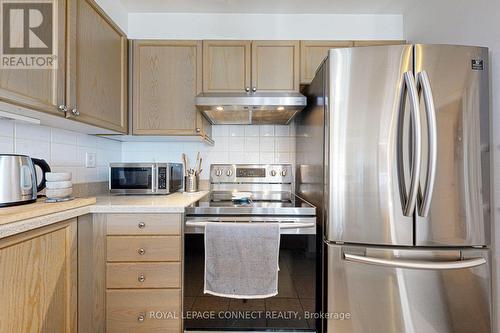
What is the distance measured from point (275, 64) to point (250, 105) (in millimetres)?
446

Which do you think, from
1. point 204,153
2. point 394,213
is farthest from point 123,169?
point 394,213

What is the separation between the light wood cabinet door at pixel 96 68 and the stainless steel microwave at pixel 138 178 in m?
0.28

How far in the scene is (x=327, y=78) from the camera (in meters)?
1.32

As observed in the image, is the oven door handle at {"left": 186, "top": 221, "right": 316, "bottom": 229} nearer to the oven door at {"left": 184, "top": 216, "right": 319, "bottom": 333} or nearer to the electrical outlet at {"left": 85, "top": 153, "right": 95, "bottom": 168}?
the oven door at {"left": 184, "top": 216, "right": 319, "bottom": 333}

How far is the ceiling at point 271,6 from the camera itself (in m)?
1.82

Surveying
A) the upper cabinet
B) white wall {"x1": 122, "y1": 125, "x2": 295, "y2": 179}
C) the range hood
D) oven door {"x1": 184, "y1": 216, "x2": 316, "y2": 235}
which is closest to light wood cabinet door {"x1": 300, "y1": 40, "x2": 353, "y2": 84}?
the upper cabinet

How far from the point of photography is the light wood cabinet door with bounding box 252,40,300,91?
6.06 ft

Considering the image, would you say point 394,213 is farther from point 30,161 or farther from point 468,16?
point 30,161

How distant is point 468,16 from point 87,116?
7.09 ft

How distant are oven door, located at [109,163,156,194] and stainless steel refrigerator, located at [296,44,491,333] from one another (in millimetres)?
1337

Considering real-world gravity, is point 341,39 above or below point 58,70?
above

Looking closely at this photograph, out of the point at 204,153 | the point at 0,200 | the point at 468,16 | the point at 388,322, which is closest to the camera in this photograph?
the point at 0,200

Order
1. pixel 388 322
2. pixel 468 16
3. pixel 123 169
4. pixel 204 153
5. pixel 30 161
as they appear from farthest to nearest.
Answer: pixel 204 153, pixel 123 169, pixel 468 16, pixel 388 322, pixel 30 161

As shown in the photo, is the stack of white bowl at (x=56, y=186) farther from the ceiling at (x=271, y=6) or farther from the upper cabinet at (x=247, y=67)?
the ceiling at (x=271, y=6)
